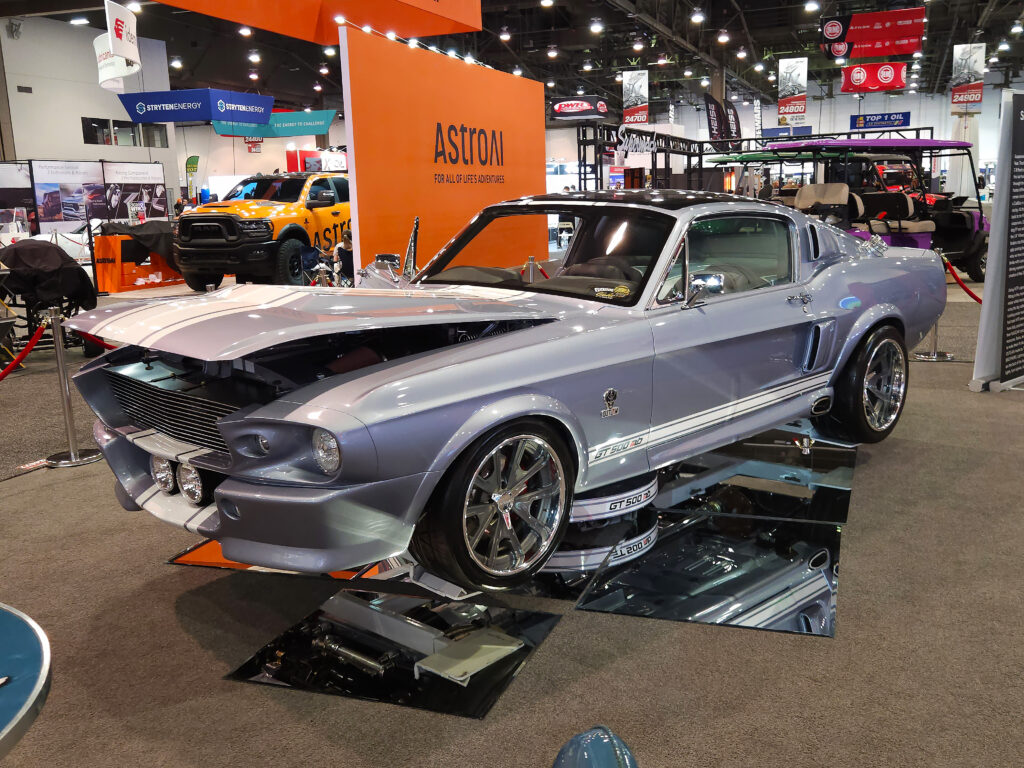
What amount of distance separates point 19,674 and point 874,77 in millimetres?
24752

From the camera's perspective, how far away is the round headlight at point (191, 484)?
9.16 ft

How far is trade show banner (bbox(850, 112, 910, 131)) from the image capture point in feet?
81.0

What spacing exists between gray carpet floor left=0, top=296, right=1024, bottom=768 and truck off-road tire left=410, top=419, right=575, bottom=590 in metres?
0.26

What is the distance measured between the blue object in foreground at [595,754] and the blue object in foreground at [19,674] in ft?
2.40

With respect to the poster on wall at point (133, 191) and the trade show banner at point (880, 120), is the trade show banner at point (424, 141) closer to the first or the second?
the poster on wall at point (133, 191)

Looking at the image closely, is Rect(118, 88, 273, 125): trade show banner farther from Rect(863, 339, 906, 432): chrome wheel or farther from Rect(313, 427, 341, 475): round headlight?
Rect(313, 427, 341, 475): round headlight

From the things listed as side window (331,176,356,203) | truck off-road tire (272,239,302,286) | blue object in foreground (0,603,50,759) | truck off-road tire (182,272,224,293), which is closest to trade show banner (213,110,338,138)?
side window (331,176,356,203)

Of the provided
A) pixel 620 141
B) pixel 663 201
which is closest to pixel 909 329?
pixel 663 201

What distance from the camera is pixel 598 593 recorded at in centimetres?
313

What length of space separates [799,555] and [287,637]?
195cm

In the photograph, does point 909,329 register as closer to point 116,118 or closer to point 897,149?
point 897,149

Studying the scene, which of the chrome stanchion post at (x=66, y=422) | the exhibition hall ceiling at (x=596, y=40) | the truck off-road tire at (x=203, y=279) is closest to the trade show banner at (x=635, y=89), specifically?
the exhibition hall ceiling at (x=596, y=40)

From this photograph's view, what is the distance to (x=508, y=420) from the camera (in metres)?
Answer: 2.79

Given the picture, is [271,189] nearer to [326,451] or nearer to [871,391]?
[871,391]
